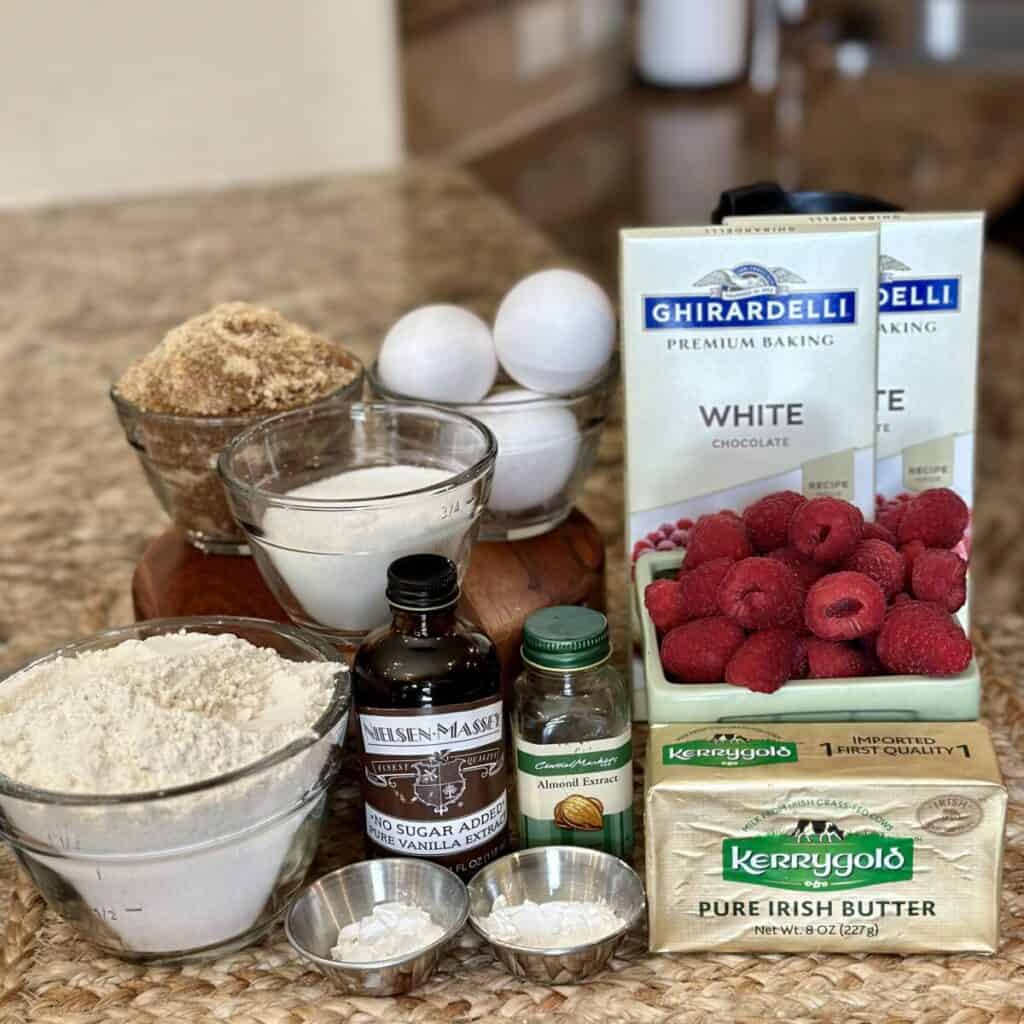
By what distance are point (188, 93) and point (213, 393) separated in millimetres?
1683

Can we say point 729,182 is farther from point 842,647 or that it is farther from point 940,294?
point 842,647

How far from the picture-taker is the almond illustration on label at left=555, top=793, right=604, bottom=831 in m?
0.82

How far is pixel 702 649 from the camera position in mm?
794

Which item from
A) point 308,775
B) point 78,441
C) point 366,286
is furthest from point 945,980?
point 366,286

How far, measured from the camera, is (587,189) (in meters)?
3.00

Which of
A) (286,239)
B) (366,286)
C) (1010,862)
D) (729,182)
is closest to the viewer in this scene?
(1010,862)

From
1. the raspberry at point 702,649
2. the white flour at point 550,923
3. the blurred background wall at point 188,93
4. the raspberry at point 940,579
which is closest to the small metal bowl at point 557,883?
the white flour at point 550,923

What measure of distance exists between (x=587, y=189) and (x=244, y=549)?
81.5 inches

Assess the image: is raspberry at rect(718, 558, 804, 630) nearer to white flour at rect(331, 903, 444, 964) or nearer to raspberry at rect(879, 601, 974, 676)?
raspberry at rect(879, 601, 974, 676)

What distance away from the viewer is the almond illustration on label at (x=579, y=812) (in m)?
0.82

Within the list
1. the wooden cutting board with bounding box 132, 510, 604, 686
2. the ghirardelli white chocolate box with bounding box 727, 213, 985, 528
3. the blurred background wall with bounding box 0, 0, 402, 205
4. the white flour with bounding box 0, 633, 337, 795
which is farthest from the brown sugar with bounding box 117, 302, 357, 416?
the blurred background wall with bounding box 0, 0, 402, 205

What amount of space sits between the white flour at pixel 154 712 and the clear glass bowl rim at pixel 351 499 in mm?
96

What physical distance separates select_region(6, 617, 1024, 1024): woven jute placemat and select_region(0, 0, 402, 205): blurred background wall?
181cm

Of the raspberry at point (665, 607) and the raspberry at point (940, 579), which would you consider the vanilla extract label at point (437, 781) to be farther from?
the raspberry at point (940, 579)
